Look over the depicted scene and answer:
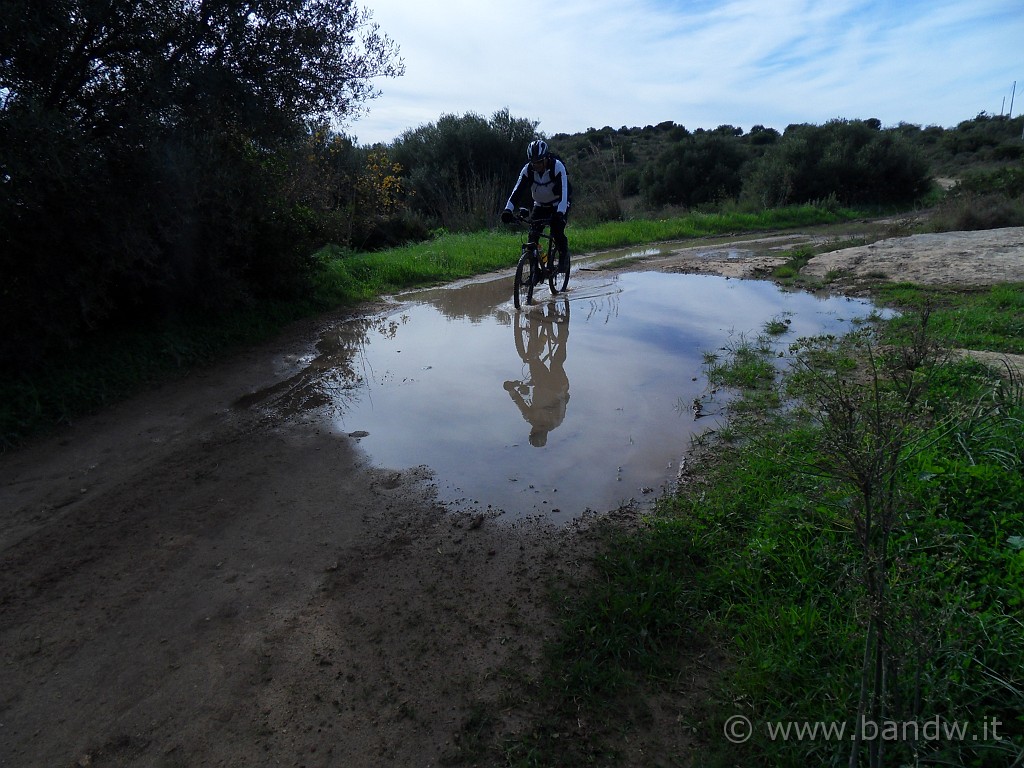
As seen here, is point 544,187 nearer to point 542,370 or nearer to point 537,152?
point 537,152

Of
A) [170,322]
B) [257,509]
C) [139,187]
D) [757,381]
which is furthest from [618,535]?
[170,322]

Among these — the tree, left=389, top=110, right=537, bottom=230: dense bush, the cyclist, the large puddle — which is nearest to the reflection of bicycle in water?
the large puddle

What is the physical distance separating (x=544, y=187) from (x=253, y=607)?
7.82m

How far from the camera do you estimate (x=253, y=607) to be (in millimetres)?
3107

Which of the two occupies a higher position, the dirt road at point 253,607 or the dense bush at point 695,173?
the dense bush at point 695,173

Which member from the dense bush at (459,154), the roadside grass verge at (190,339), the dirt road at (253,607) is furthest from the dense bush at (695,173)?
the dirt road at (253,607)

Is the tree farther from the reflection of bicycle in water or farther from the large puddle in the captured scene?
the reflection of bicycle in water

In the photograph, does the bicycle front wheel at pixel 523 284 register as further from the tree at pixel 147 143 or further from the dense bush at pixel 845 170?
the dense bush at pixel 845 170

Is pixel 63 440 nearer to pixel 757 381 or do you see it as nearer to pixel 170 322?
pixel 170 322

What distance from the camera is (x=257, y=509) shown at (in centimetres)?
401

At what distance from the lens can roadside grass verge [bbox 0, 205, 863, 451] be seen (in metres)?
5.35

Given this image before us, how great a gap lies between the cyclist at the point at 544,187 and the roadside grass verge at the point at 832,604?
616 cm

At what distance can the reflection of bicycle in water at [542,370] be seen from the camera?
17.9 ft

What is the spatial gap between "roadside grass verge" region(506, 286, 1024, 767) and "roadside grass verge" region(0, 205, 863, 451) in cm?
477
